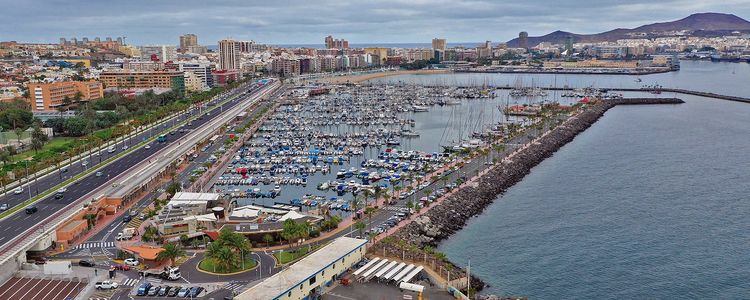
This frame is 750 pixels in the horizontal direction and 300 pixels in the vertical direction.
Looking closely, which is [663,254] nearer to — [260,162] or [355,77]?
[260,162]

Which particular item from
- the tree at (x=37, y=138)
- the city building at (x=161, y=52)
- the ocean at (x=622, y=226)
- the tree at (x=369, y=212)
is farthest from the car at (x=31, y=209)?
the city building at (x=161, y=52)

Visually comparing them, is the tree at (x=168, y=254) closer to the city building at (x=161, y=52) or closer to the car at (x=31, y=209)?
the car at (x=31, y=209)

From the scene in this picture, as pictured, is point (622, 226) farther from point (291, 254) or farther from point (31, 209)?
point (31, 209)

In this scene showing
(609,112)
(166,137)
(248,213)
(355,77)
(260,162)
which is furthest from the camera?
(355,77)

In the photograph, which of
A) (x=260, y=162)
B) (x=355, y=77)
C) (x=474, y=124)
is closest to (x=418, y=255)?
(x=260, y=162)

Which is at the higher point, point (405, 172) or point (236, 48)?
point (236, 48)

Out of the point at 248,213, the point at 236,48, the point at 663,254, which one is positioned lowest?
the point at 663,254
